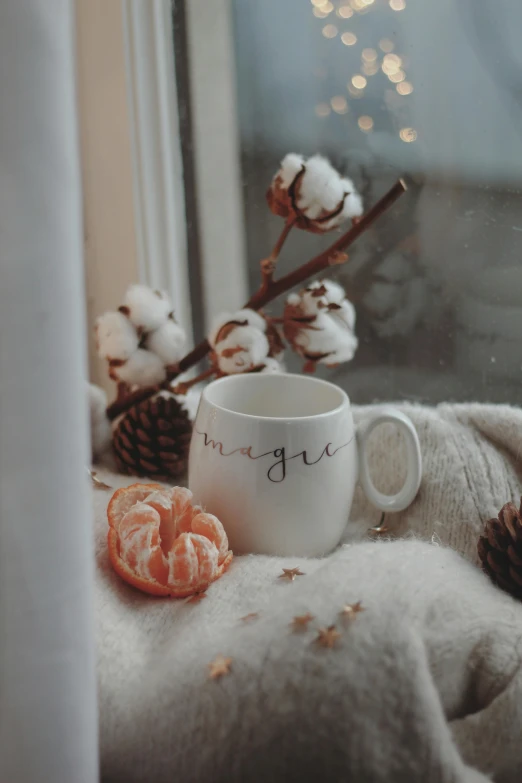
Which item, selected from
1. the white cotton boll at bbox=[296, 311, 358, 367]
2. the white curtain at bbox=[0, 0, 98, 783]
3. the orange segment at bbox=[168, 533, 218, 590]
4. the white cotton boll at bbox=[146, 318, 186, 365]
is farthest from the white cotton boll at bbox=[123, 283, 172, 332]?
the white curtain at bbox=[0, 0, 98, 783]

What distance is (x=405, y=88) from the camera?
572 millimetres

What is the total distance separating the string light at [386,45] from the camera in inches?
22.5

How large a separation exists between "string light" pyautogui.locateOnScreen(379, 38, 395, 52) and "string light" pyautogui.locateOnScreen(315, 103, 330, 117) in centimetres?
6

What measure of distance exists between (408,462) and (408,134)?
30 centimetres

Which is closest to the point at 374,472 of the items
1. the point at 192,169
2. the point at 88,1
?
the point at 192,169

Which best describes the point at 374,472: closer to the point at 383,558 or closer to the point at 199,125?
the point at 383,558

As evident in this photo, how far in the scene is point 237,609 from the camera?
33 centimetres

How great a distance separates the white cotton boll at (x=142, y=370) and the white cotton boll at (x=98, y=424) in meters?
0.02

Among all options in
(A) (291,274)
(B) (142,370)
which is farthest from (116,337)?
(A) (291,274)

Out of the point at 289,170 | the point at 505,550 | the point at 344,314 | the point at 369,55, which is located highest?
the point at 369,55

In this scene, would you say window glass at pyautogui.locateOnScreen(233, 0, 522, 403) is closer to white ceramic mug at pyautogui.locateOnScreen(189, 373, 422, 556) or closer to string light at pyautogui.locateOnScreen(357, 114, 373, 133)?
string light at pyautogui.locateOnScreen(357, 114, 373, 133)

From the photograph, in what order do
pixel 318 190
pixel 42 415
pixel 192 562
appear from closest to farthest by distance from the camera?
pixel 42 415 → pixel 192 562 → pixel 318 190

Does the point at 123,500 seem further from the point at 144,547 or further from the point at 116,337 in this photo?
the point at 116,337

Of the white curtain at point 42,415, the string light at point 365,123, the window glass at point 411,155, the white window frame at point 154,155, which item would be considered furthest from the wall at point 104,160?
the white curtain at point 42,415
